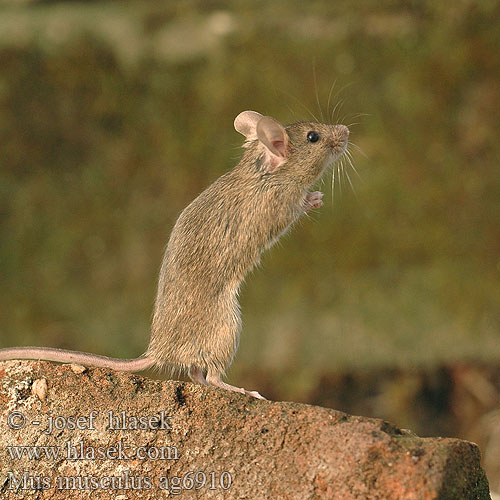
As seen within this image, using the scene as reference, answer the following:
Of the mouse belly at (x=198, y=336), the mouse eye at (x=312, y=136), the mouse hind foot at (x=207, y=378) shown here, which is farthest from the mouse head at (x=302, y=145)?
the mouse hind foot at (x=207, y=378)

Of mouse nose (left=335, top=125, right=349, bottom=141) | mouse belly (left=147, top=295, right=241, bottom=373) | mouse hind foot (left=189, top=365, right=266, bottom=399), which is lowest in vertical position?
mouse hind foot (left=189, top=365, right=266, bottom=399)

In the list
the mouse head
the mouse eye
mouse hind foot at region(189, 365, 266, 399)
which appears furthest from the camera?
the mouse eye

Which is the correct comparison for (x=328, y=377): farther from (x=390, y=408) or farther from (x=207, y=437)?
(x=207, y=437)

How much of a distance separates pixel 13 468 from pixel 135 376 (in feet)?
1.78

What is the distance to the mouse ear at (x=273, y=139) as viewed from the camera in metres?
3.74

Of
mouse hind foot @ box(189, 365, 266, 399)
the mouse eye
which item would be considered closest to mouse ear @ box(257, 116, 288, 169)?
the mouse eye

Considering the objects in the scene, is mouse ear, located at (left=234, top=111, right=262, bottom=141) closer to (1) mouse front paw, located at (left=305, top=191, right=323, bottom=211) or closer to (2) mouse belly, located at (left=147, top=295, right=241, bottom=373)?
(1) mouse front paw, located at (left=305, top=191, right=323, bottom=211)

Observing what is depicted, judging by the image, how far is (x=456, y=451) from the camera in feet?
9.23

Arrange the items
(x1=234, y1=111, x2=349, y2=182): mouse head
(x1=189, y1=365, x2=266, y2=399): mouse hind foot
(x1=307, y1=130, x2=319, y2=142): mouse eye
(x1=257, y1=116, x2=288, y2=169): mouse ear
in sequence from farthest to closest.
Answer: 1. (x1=307, y1=130, x2=319, y2=142): mouse eye
2. (x1=234, y1=111, x2=349, y2=182): mouse head
3. (x1=257, y1=116, x2=288, y2=169): mouse ear
4. (x1=189, y1=365, x2=266, y2=399): mouse hind foot

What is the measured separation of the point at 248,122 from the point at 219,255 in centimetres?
79

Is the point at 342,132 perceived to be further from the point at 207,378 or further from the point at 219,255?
the point at 207,378

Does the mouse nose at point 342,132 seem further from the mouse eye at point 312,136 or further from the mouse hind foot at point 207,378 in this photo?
the mouse hind foot at point 207,378

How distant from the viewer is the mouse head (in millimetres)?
3932

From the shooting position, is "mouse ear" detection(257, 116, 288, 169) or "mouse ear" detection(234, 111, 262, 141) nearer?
"mouse ear" detection(257, 116, 288, 169)
